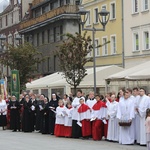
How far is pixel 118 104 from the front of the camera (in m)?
23.2

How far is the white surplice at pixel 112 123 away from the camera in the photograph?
23688 millimetres

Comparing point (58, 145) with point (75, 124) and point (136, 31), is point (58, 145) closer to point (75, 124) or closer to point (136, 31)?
point (75, 124)

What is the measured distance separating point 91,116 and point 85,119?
0.46 meters

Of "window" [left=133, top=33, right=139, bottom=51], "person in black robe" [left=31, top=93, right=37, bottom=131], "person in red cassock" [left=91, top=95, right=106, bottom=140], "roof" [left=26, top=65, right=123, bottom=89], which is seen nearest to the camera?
"person in red cassock" [left=91, top=95, right=106, bottom=140]

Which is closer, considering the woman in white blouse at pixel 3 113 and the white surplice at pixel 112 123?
the white surplice at pixel 112 123

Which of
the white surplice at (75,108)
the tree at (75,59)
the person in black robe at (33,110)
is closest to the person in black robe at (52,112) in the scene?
the person in black robe at (33,110)

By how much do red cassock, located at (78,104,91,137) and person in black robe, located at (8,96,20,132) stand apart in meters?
7.52

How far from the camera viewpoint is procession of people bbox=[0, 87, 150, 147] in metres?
22.7

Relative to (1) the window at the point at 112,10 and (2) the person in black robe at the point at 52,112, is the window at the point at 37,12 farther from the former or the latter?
(2) the person in black robe at the point at 52,112

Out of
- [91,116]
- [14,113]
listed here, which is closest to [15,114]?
[14,113]

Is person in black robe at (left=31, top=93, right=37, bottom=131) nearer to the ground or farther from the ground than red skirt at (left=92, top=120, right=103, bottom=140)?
farther from the ground

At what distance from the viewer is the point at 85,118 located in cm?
2547

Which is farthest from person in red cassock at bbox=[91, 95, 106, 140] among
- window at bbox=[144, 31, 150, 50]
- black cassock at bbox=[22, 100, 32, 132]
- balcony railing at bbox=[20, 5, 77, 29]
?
balcony railing at bbox=[20, 5, 77, 29]

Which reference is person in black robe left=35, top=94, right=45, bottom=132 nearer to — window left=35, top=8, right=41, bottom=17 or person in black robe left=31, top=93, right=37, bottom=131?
person in black robe left=31, top=93, right=37, bottom=131
